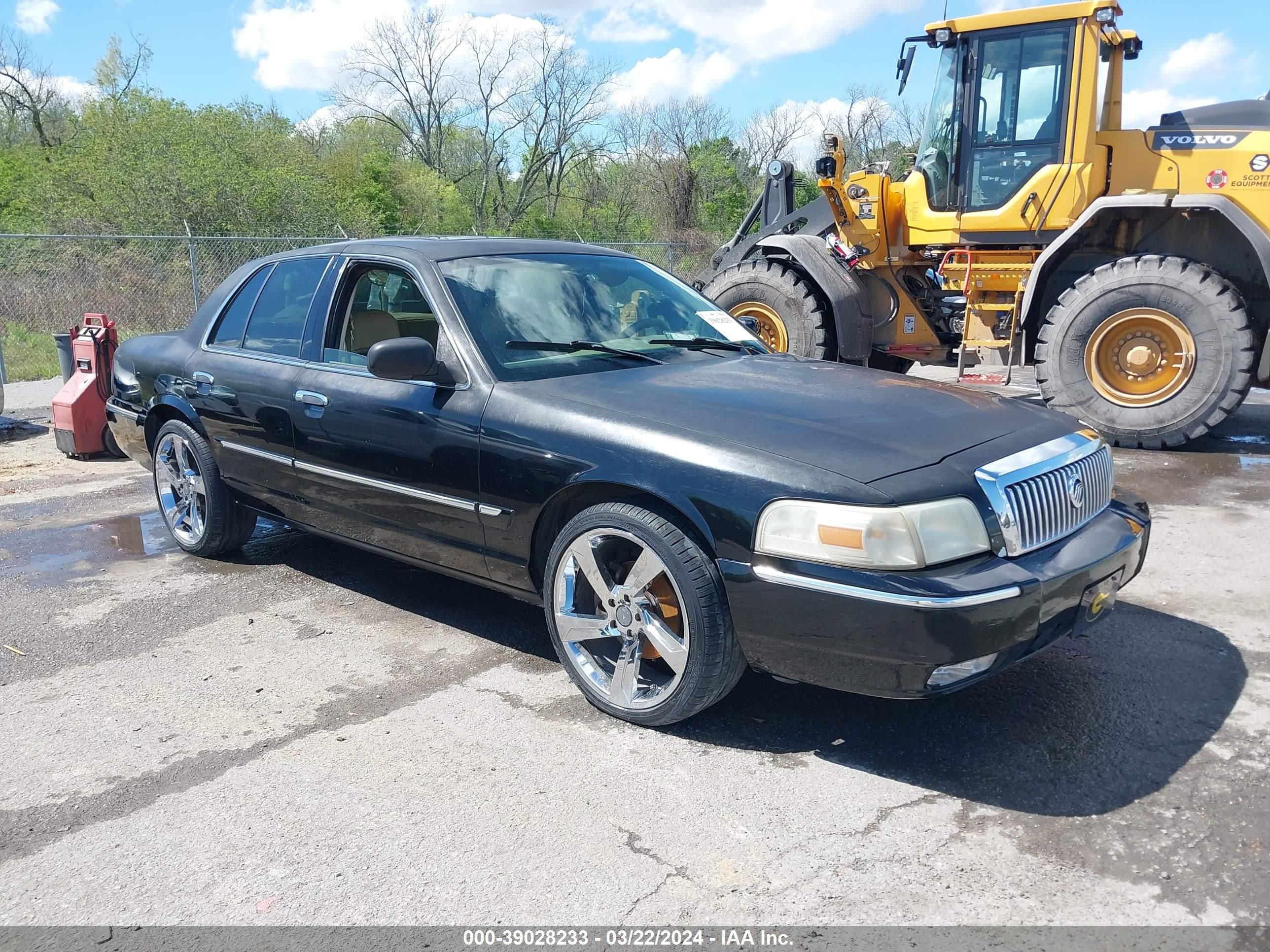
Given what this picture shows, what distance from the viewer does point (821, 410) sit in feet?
11.1

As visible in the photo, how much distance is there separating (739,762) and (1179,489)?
191 inches

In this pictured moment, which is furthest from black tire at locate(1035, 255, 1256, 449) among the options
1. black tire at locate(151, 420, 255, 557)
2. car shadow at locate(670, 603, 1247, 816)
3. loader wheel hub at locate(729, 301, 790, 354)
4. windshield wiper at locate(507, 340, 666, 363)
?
black tire at locate(151, 420, 255, 557)

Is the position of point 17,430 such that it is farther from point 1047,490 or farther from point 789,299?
point 1047,490

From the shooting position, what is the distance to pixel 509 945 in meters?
2.33

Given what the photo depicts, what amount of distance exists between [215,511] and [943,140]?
7041 millimetres

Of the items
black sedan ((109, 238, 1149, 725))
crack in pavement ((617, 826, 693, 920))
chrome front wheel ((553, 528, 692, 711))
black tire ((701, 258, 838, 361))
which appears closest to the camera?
crack in pavement ((617, 826, 693, 920))

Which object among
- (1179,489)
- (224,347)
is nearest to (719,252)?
(1179,489)

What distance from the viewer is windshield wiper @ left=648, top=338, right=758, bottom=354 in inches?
168

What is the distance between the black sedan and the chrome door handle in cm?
1

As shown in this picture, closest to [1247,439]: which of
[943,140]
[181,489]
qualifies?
[943,140]

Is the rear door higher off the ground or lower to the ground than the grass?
higher

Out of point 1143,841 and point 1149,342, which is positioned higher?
point 1149,342

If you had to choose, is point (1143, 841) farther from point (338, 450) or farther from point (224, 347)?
point (224, 347)

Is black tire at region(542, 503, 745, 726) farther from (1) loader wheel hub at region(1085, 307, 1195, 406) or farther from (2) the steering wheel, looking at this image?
(1) loader wheel hub at region(1085, 307, 1195, 406)
